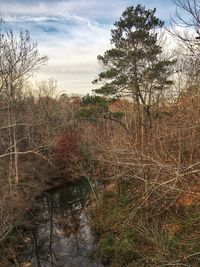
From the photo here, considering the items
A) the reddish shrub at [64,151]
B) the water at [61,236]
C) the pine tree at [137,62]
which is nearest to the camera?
the water at [61,236]

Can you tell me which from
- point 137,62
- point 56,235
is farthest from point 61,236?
point 137,62

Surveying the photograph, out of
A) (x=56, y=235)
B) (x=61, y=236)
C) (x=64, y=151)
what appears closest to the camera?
(x=61, y=236)

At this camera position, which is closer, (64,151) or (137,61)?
(137,61)

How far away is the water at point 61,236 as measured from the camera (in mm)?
14633

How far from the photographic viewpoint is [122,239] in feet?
47.0

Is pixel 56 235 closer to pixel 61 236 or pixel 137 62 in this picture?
pixel 61 236

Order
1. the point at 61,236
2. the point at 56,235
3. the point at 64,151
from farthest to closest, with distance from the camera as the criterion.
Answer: the point at 64,151
the point at 56,235
the point at 61,236

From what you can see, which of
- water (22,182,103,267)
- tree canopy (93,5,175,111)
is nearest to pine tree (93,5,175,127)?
tree canopy (93,5,175,111)

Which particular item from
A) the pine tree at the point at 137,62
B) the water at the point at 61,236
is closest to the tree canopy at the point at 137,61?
the pine tree at the point at 137,62

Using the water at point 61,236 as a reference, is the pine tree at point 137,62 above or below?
above

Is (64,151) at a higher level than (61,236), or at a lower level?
→ higher

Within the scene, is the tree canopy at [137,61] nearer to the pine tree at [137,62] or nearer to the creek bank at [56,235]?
the pine tree at [137,62]

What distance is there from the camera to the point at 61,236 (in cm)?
1759

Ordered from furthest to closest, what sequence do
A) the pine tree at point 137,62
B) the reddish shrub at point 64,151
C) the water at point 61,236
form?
1. the reddish shrub at point 64,151
2. the pine tree at point 137,62
3. the water at point 61,236
